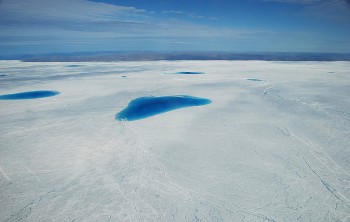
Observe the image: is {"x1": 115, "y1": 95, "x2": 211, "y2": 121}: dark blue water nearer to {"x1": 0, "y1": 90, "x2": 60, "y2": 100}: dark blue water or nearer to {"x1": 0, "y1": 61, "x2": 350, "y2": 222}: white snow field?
{"x1": 0, "y1": 61, "x2": 350, "y2": 222}: white snow field

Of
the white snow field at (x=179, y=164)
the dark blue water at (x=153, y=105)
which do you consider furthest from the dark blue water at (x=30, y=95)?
the dark blue water at (x=153, y=105)

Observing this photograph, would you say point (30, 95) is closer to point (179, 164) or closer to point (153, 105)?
point (153, 105)

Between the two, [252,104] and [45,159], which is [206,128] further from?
[45,159]

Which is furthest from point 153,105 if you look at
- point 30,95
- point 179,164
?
point 30,95

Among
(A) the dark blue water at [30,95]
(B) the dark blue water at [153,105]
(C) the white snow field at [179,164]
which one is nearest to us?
(C) the white snow field at [179,164]

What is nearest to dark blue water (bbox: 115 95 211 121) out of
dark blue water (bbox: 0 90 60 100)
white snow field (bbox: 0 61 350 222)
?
white snow field (bbox: 0 61 350 222)

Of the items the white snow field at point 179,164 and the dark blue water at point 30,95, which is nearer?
the white snow field at point 179,164

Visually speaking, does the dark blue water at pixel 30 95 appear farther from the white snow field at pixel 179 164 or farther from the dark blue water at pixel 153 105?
the dark blue water at pixel 153 105

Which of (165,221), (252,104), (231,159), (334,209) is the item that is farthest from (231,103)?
(165,221)
